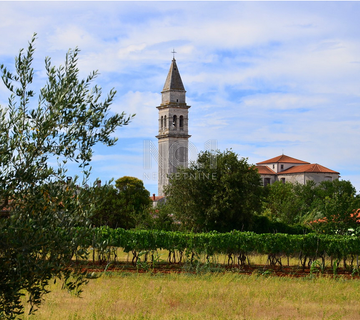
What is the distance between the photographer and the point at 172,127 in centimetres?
8294

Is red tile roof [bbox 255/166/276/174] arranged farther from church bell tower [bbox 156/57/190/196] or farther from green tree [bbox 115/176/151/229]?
green tree [bbox 115/176/151/229]

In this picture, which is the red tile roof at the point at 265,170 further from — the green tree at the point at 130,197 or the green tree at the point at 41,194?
the green tree at the point at 41,194

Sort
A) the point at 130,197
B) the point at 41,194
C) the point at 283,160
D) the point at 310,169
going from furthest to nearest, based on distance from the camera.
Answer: the point at 283,160, the point at 310,169, the point at 130,197, the point at 41,194

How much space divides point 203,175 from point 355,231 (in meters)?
12.1

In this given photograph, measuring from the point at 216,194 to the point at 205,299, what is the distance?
19927mm

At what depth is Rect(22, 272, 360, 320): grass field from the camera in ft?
39.4

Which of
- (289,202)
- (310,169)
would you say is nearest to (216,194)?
(289,202)

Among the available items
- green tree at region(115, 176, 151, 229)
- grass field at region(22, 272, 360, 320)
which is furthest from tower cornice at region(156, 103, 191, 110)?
grass field at region(22, 272, 360, 320)

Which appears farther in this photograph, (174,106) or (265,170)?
(265,170)

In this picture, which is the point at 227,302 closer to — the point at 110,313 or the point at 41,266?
the point at 110,313

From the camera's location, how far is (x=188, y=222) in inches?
1363

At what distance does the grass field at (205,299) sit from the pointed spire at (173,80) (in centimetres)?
6940

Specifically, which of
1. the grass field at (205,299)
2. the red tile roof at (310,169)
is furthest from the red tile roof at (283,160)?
the grass field at (205,299)

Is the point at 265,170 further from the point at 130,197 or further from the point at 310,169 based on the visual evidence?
the point at 130,197
